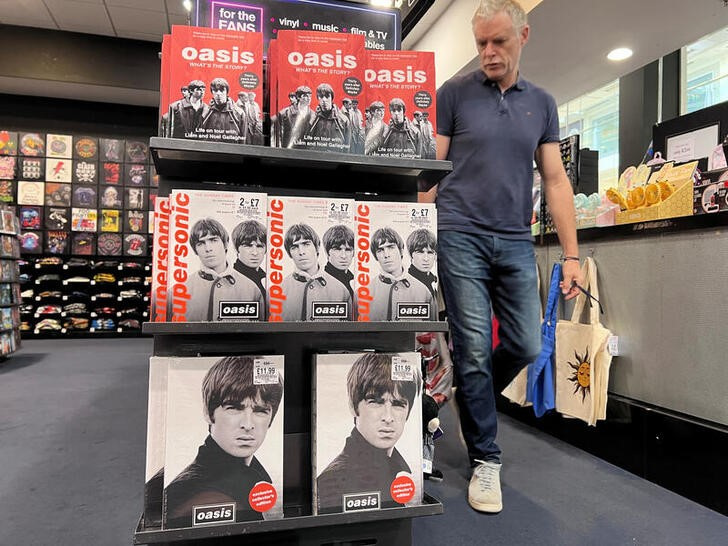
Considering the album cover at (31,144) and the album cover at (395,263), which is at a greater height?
the album cover at (31,144)

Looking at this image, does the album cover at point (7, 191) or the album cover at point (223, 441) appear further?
→ the album cover at point (7, 191)

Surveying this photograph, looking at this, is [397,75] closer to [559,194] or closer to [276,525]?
[559,194]

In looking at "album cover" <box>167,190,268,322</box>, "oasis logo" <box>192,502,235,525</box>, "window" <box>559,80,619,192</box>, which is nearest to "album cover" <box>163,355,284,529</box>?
"oasis logo" <box>192,502,235,525</box>

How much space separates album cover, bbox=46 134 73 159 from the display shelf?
260 inches

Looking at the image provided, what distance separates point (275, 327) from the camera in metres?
1.07

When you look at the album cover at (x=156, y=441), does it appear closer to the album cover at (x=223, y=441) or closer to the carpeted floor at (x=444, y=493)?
the album cover at (x=223, y=441)

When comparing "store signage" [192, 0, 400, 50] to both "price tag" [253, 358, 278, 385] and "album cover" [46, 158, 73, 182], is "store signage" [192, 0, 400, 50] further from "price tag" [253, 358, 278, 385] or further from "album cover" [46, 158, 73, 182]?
"album cover" [46, 158, 73, 182]

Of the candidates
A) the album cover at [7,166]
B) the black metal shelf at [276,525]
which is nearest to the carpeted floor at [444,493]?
the black metal shelf at [276,525]

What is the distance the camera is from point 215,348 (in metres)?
1.21

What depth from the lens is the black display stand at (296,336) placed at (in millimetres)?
1065

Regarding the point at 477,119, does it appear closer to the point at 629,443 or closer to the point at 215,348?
the point at 215,348

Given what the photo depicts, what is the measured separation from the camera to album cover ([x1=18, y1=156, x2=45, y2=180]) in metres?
6.64

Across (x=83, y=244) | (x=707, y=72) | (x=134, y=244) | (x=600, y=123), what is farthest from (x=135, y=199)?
(x=707, y=72)

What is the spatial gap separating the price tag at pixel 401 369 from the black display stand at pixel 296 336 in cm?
8
